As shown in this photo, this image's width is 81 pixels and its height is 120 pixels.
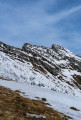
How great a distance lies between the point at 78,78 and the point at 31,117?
64912mm

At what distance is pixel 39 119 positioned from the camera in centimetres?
736

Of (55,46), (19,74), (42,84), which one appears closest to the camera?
(19,74)

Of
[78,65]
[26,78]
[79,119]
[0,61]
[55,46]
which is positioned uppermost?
[55,46]

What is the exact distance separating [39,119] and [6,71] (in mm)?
25866

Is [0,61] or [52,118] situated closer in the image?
[52,118]

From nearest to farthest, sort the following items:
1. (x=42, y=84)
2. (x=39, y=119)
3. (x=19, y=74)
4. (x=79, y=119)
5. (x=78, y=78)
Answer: (x=39, y=119), (x=79, y=119), (x=19, y=74), (x=42, y=84), (x=78, y=78)

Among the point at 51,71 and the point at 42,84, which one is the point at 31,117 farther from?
the point at 51,71

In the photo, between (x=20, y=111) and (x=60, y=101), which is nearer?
(x=20, y=111)

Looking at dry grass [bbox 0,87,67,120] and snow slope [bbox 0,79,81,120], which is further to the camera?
snow slope [bbox 0,79,81,120]

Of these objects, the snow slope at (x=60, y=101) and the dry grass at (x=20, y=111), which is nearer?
the dry grass at (x=20, y=111)

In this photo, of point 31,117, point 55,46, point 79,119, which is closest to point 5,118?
point 31,117

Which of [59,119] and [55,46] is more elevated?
[55,46]

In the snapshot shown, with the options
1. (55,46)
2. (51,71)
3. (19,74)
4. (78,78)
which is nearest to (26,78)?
(19,74)

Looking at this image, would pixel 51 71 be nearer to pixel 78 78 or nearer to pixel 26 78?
pixel 78 78
